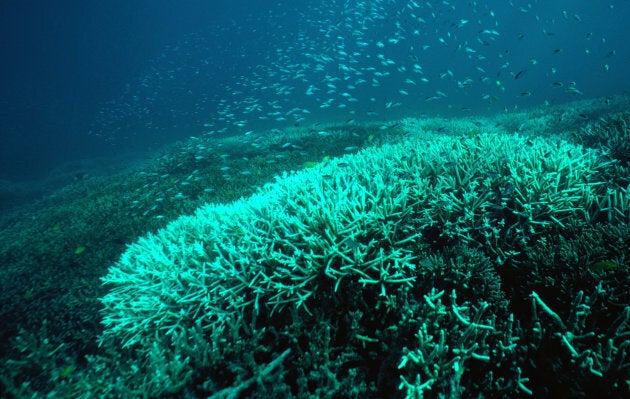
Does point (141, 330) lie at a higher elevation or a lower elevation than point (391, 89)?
higher

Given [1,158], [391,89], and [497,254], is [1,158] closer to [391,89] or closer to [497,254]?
[497,254]

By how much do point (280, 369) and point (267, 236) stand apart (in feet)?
4.84

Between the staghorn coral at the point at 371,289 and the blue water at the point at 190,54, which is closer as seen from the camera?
the staghorn coral at the point at 371,289

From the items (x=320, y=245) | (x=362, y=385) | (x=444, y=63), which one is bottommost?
(x=444, y=63)

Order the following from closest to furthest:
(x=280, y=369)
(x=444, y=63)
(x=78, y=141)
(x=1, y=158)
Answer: (x=280, y=369) → (x=1, y=158) → (x=78, y=141) → (x=444, y=63)

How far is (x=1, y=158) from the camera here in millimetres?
42500

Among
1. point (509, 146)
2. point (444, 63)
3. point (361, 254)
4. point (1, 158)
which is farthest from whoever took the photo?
point (444, 63)

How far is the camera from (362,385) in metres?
2.28

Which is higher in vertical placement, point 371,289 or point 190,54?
point 190,54

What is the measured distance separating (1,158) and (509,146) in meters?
63.2

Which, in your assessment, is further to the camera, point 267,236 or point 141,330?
point 267,236

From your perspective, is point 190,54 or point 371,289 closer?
point 371,289

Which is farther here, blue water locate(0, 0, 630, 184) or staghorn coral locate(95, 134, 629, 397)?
blue water locate(0, 0, 630, 184)

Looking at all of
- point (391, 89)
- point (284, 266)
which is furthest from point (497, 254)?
point (391, 89)
